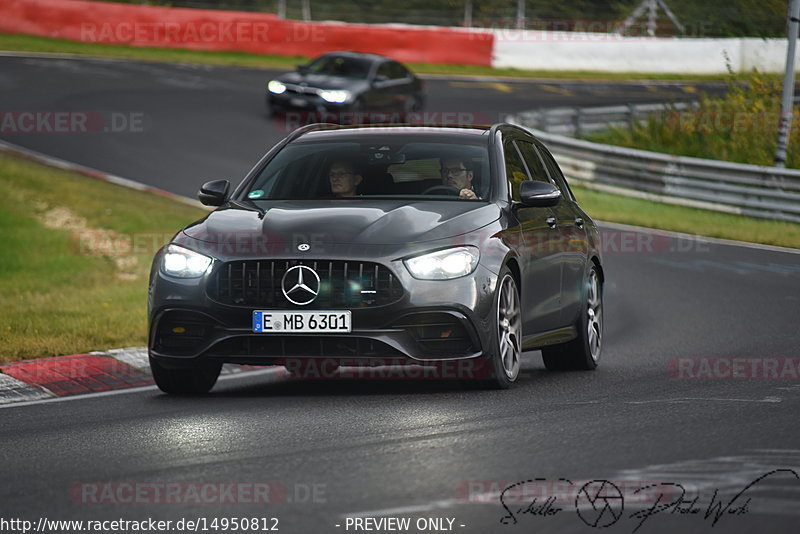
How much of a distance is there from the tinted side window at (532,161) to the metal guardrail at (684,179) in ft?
42.6

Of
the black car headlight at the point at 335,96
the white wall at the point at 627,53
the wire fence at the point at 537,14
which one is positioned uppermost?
the black car headlight at the point at 335,96

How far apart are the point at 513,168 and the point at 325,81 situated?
21012 millimetres

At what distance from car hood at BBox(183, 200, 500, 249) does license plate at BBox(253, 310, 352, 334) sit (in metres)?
0.43

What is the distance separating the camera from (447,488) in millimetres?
5980

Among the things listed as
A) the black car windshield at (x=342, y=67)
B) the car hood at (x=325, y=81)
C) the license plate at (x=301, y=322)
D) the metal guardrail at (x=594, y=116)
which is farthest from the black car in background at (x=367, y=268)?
the metal guardrail at (x=594, y=116)

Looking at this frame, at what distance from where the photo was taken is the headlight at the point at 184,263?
28.6 feet

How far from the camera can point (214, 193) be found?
9758 mm

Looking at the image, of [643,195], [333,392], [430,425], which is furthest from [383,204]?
[643,195]

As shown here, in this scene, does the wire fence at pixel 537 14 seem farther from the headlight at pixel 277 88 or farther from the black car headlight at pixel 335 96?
the black car headlight at pixel 335 96

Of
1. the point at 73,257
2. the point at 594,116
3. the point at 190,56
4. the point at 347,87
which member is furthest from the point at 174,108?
the point at 73,257

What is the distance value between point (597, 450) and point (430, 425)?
106cm

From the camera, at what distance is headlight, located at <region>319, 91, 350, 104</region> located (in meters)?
30.4

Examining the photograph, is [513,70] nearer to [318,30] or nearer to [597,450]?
[318,30]

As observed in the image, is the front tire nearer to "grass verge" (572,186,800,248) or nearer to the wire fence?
"grass verge" (572,186,800,248)
